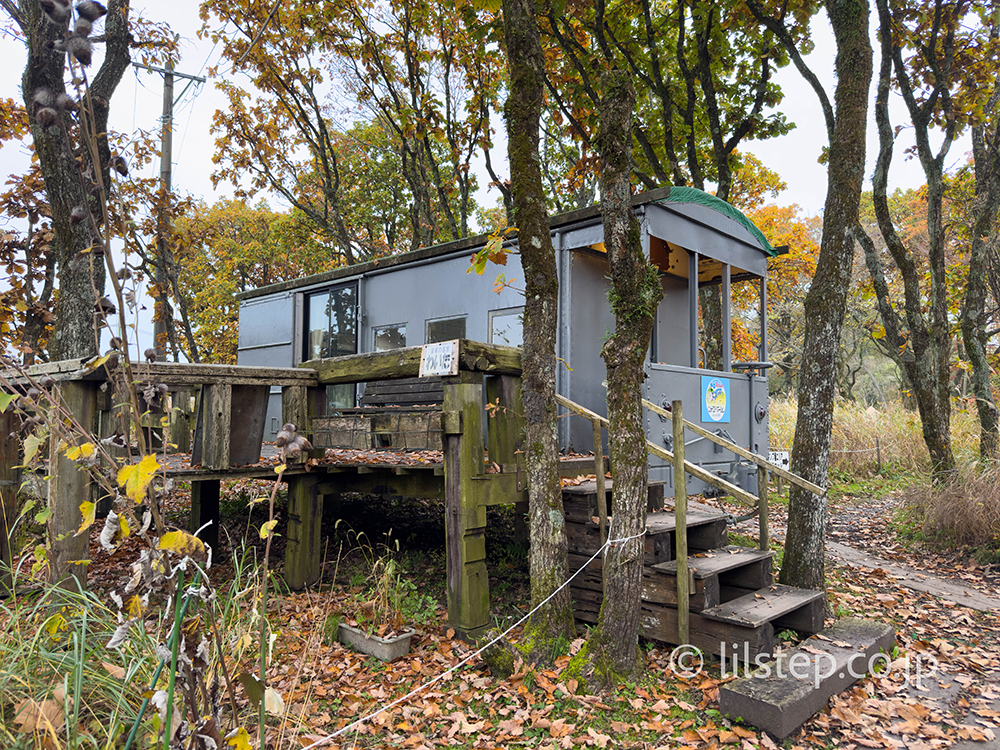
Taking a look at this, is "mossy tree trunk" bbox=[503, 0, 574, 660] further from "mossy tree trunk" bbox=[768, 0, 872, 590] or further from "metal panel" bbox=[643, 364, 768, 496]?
"metal panel" bbox=[643, 364, 768, 496]

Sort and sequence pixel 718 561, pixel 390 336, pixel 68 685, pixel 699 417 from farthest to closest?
pixel 390 336 → pixel 699 417 → pixel 718 561 → pixel 68 685

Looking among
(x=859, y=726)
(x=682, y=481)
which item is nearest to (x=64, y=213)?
(x=682, y=481)

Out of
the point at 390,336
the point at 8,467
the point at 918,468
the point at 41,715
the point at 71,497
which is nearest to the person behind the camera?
the point at 41,715

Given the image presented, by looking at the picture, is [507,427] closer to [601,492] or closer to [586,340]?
[601,492]

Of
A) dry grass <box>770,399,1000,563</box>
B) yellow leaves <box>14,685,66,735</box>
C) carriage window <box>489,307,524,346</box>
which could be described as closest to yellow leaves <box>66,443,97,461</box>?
yellow leaves <box>14,685,66,735</box>

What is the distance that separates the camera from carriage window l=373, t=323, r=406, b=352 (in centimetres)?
990

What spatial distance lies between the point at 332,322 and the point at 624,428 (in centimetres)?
763

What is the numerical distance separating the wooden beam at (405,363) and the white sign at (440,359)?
59 mm

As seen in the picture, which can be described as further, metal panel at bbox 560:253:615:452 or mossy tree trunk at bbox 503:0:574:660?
metal panel at bbox 560:253:615:452

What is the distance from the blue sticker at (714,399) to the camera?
8703 mm

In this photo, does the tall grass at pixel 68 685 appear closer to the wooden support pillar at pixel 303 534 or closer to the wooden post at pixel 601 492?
the wooden support pillar at pixel 303 534

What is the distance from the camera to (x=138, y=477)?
1558 millimetres

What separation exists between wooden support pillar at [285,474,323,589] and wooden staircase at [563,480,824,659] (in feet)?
8.41

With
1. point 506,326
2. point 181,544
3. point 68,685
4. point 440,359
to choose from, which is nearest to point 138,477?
point 181,544
